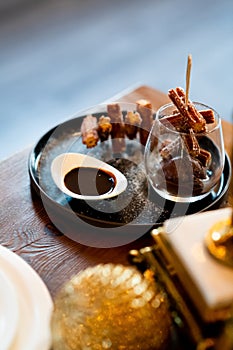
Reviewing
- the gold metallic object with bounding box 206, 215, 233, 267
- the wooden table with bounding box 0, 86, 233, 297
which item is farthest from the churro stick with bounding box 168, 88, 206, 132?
the gold metallic object with bounding box 206, 215, 233, 267

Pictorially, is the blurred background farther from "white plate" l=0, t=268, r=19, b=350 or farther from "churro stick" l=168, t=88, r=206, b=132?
"white plate" l=0, t=268, r=19, b=350

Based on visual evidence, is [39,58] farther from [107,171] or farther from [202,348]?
[202,348]

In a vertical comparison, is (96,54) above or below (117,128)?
below

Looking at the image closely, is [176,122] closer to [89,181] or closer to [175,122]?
[175,122]

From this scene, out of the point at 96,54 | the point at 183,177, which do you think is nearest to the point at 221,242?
the point at 183,177

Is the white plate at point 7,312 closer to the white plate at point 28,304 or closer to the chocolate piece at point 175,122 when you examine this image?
the white plate at point 28,304

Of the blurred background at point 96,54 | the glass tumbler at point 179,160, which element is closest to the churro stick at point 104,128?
the glass tumbler at point 179,160
